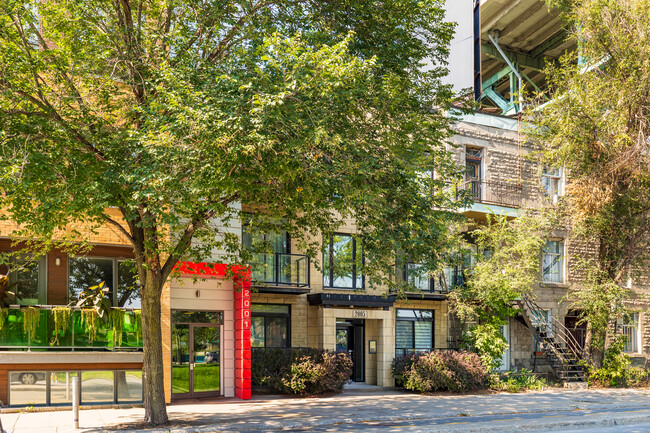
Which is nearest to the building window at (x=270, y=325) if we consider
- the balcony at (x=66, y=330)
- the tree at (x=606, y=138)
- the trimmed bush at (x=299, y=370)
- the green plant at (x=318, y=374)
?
the trimmed bush at (x=299, y=370)

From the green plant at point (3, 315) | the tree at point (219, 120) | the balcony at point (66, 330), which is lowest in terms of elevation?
the balcony at point (66, 330)

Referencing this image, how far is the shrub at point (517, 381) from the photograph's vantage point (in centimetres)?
2366

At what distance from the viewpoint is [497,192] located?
Answer: 2755cm

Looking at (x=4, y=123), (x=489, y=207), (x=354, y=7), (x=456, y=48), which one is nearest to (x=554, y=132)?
(x=489, y=207)

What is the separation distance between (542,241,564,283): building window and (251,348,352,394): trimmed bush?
11.5 meters

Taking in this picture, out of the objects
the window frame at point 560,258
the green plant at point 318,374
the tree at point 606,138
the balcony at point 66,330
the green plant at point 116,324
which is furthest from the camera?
the window frame at point 560,258

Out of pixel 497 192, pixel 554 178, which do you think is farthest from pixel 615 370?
pixel 554 178

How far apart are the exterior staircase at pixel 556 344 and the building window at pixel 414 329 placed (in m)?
3.86

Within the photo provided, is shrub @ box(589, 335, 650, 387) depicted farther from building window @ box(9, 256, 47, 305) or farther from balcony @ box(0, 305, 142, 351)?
building window @ box(9, 256, 47, 305)

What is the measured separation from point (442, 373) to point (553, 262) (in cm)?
906

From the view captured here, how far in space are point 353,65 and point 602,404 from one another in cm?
1421

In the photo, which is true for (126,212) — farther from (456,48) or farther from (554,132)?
(456,48)

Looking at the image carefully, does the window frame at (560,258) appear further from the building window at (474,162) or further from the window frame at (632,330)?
the building window at (474,162)

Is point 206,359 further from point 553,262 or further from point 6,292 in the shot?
point 553,262
